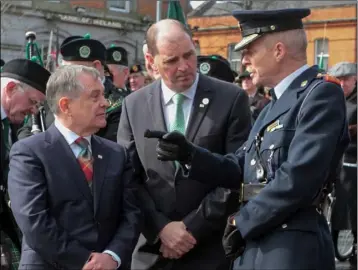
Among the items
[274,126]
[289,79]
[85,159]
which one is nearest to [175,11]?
[85,159]

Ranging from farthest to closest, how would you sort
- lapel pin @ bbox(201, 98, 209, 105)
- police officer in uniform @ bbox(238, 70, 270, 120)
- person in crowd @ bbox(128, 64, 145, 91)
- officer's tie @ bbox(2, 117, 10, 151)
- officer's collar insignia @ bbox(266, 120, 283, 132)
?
1. person in crowd @ bbox(128, 64, 145, 91)
2. police officer in uniform @ bbox(238, 70, 270, 120)
3. officer's tie @ bbox(2, 117, 10, 151)
4. lapel pin @ bbox(201, 98, 209, 105)
5. officer's collar insignia @ bbox(266, 120, 283, 132)

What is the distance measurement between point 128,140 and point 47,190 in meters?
0.91

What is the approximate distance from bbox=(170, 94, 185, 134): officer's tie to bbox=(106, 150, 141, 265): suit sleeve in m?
0.43

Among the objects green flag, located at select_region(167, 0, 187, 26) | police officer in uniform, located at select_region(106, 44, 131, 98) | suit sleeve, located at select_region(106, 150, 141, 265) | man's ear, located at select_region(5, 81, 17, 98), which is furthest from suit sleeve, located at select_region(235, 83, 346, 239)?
police officer in uniform, located at select_region(106, 44, 131, 98)

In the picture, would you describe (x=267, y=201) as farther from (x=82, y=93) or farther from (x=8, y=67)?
(x=8, y=67)

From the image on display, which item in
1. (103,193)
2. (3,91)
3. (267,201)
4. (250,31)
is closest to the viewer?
(267,201)

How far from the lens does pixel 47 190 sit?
435 cm

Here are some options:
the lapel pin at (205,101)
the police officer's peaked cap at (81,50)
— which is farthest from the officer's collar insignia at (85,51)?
the lapel pin at (205,101)

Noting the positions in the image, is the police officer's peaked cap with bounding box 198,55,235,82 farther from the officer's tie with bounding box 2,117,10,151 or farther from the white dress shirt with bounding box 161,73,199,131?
the white dress shirt with bounding box 161,73,199,131

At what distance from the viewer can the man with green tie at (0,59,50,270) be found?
18.4ft

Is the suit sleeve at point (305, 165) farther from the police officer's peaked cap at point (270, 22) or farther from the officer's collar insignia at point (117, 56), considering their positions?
the officer's collar insignia at point (117, 56)

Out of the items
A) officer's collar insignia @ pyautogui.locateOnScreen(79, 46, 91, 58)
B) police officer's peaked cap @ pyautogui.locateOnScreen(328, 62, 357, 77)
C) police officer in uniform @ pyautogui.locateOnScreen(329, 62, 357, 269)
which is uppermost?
officer's collar insignia @ pyautogui.locateOnScreen(79, 46, 91, 58)

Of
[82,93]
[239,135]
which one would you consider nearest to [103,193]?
[82,93]

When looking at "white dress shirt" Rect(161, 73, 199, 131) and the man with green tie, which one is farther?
the man with green tie
